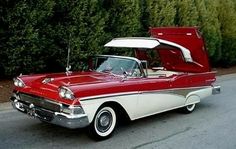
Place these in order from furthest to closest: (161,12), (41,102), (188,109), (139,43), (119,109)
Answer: (161,12) < (188,109) < (139,43) < (119,109) < (41,102)

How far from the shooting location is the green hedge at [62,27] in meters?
10.3

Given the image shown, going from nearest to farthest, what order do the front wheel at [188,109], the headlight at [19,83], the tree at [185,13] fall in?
1. the headlight at [19,83]
2. the front wheel at [188,109]
3. the tree at [185,13]

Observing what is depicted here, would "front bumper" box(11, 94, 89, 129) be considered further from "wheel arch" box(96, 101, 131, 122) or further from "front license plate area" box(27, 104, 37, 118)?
"wheel arch" box(96, 101, 131, 122)

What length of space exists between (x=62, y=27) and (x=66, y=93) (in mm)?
5743

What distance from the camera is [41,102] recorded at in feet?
20.2

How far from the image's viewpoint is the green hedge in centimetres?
1028

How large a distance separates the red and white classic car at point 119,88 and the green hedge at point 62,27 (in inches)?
112

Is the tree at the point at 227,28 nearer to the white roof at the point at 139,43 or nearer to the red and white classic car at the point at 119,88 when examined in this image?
the red and white classic car at the point at 119,88

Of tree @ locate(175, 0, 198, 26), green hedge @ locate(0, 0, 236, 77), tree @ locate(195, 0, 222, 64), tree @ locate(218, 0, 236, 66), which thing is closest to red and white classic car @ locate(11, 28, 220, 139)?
green hedge @ locate(0, 0, 236, 77)

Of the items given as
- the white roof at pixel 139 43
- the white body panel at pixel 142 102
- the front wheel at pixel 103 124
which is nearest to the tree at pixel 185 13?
the white roof at pixel 139 43

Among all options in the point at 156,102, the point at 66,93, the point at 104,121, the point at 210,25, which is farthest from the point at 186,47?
the point at 210,25

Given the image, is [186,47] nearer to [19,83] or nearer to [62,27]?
[62,27]

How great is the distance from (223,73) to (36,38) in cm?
1107

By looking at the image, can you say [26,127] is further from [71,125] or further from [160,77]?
[160,77]
